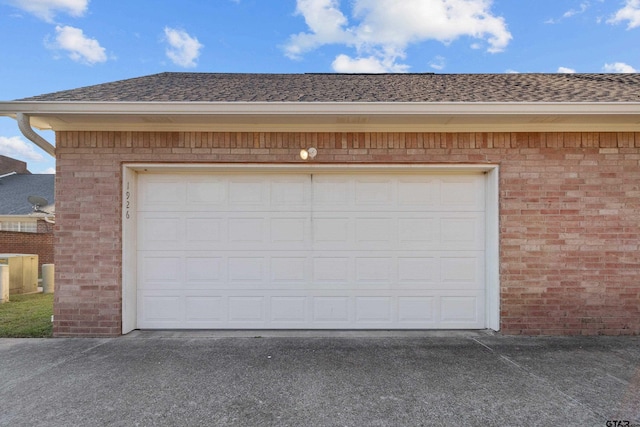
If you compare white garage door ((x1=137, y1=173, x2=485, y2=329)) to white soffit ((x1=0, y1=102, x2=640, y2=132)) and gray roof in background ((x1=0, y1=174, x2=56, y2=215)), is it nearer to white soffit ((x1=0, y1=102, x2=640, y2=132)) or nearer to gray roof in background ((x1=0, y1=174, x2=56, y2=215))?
white soffit ((x1=0, y1=102, x2=640, y2=132))

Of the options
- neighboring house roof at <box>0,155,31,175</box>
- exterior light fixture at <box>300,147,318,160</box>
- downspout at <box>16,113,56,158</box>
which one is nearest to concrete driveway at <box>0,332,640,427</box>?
exterior light fixture at <box>300,147,318,160</box>

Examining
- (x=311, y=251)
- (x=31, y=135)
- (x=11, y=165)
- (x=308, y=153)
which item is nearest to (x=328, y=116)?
(x=308, y=153)

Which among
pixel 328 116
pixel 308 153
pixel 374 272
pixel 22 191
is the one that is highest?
pixel 328 116

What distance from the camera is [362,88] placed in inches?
215

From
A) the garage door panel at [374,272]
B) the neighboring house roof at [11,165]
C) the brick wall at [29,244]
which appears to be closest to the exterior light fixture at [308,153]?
the garage door panel at [374,272]

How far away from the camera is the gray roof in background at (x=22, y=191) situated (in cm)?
1514

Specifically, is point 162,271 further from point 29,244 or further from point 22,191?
point 22,191

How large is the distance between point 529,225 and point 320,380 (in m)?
3.55

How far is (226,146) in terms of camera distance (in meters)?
4.66

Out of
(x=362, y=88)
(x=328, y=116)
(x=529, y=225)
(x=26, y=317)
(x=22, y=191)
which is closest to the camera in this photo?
(x=328, y=116)

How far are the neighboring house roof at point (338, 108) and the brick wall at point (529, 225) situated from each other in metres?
0.22

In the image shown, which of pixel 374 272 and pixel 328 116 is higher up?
pixel 328 116

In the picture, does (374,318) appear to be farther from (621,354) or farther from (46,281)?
(46,281)

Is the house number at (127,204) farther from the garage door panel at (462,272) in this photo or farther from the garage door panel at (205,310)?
the garage door panel at (462,272)
